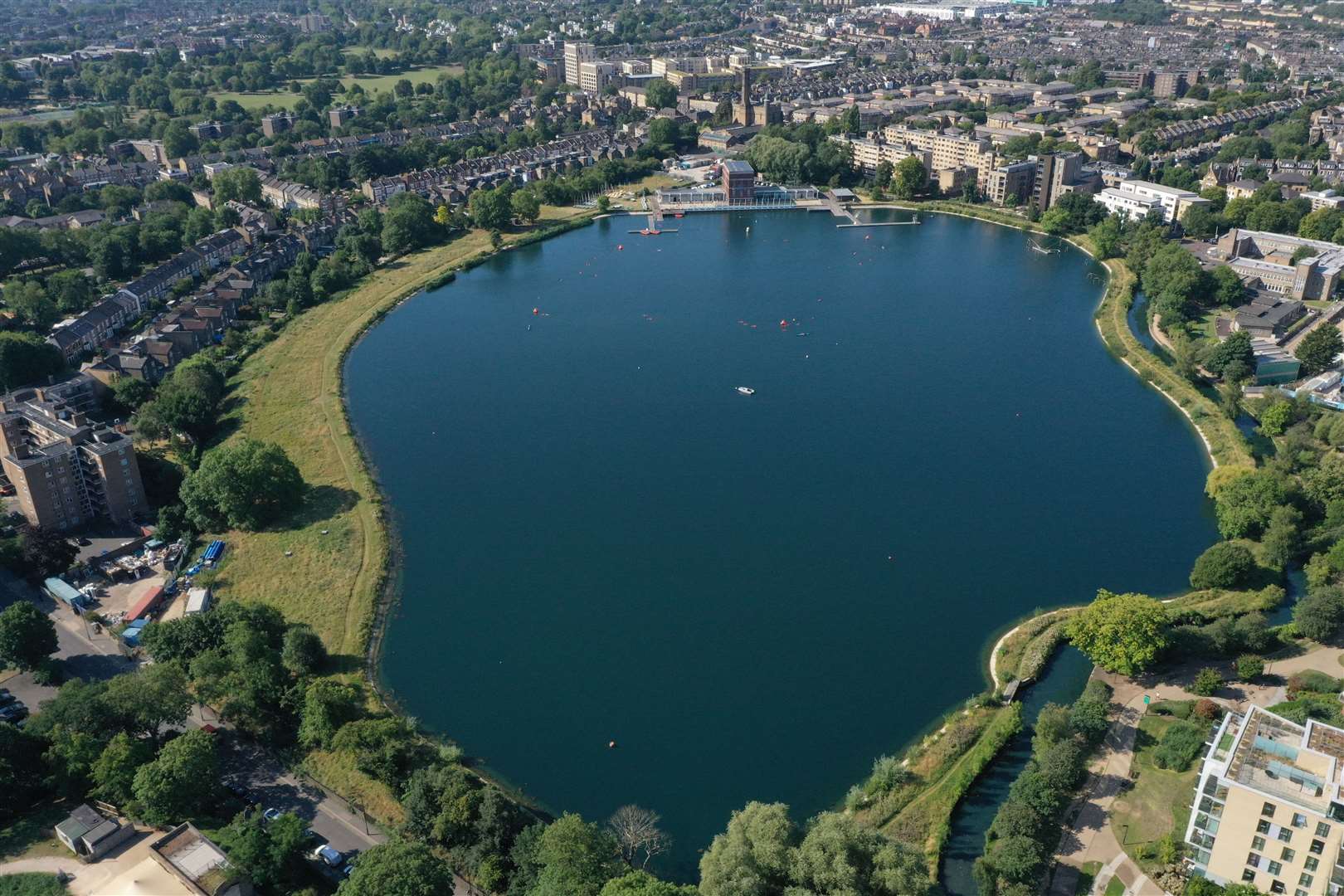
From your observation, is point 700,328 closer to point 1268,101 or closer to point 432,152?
point 432,152

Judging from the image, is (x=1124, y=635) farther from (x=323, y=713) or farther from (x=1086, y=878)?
(x=323, y=713)

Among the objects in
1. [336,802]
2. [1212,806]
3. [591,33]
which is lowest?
[336,802]

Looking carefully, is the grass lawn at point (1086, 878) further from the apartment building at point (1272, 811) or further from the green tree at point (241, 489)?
the green tree at point (241, 489)

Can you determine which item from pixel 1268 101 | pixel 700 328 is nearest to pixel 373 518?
pixel 700 328

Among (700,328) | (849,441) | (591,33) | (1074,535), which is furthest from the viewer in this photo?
(591,33)

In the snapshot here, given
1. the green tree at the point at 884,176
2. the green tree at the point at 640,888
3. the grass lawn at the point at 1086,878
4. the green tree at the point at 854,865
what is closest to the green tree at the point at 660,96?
the green tree at the point at 884,176

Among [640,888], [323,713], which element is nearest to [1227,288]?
[640,888]
